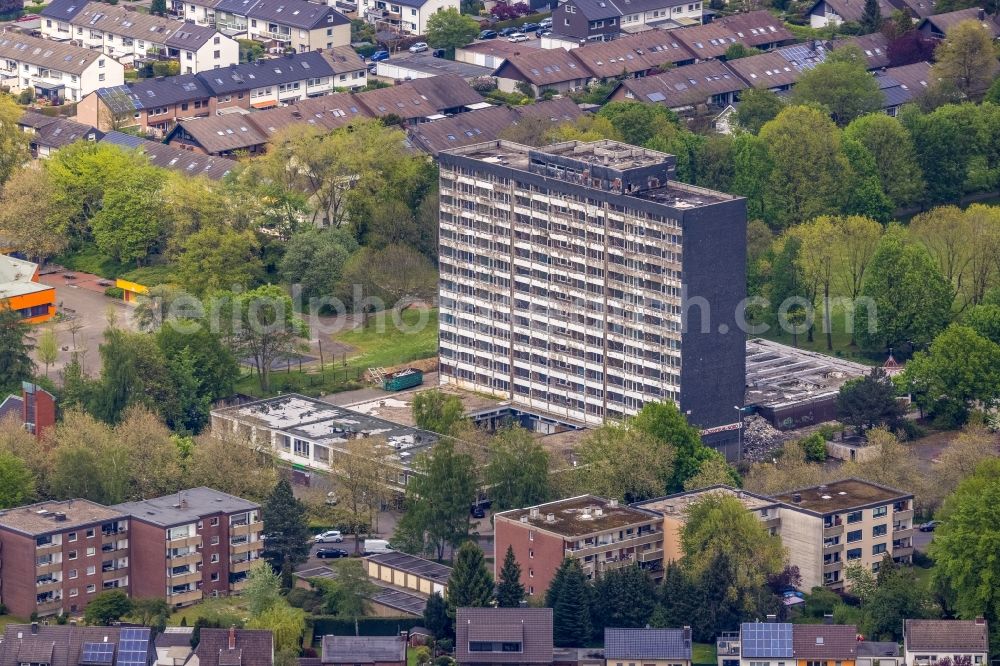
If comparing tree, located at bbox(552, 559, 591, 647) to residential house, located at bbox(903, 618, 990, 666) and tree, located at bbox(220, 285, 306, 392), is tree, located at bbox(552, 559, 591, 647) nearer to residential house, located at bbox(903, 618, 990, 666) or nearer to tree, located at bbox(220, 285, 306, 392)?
residential house, located at bbox(903, 618, 990, 666)

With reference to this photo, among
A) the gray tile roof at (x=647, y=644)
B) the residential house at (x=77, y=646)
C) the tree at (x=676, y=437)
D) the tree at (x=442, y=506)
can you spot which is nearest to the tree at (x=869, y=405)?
the tree at (x=676, y=437)

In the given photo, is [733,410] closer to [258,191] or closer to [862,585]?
[862,585]

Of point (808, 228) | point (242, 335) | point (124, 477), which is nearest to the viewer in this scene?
point (124, 477)

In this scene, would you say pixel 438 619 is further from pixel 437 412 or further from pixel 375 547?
pixel 437 412

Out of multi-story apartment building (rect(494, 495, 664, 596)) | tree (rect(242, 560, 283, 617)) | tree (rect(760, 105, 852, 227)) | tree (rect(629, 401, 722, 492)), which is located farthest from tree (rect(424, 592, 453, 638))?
tree (rect(760, 105, 852, 227))

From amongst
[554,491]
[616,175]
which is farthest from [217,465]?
[616,175]

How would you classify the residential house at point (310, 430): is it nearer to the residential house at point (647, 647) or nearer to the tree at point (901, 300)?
the residential house at point (647, 647)
